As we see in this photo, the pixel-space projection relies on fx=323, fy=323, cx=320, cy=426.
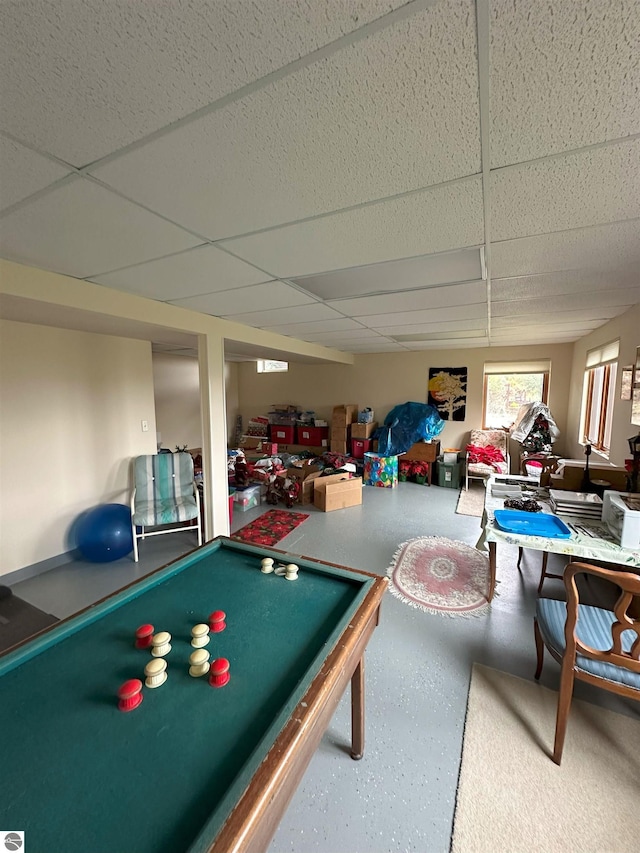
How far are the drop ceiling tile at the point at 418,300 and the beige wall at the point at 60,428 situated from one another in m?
2.38

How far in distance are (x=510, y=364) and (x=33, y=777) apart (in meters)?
6.15

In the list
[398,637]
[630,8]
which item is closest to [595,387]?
[398,637]

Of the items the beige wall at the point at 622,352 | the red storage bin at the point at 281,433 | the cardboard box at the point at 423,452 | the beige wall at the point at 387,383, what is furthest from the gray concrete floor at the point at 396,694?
the red storage bin at the point at 281,433

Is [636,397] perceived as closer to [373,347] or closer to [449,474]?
[449,474]

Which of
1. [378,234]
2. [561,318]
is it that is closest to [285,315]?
[378,234]

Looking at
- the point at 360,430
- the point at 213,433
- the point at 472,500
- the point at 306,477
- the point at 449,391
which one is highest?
the point at 449,391

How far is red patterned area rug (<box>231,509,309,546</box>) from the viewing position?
342cm

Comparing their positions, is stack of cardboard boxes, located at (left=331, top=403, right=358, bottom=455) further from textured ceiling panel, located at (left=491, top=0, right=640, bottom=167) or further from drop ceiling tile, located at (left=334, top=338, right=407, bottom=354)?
textured ceiling panel, located at (left=491, top=0, right=640, bottom=167)

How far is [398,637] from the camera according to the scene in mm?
2055

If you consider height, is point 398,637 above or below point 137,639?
below

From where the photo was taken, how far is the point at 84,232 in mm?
1479

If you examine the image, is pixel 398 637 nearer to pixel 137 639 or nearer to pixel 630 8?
pixel 137 639

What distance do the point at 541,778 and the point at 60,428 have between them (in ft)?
13.0

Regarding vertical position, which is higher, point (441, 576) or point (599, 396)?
point (599, 396)
